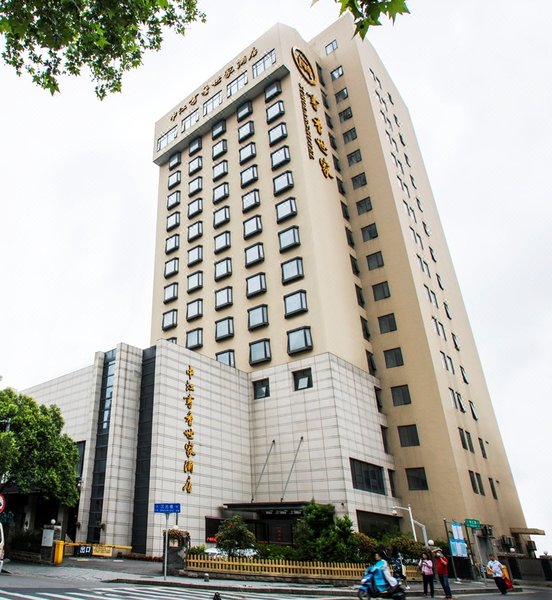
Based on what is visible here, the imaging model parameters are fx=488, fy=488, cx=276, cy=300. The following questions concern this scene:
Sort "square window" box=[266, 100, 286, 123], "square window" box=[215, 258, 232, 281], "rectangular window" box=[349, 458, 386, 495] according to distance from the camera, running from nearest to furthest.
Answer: "rectangular window" box=[349, 458, 386, 495] → "square window" box=[215, 258, 232, 281] → "square window" box=[266, 100, 286, 123]

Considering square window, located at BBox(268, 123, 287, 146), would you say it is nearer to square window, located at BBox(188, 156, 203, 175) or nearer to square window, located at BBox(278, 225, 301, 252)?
square window, located at BBox(188, 156, 203, 175)

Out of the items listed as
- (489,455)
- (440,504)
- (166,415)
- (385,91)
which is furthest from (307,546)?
(385,91)

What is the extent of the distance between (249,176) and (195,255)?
11007 millimetres

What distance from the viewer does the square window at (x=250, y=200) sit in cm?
5347

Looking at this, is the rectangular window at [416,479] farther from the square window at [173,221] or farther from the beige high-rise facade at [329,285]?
the square window at [173,221]

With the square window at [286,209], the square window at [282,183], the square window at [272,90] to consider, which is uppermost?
the square window at [272,90]

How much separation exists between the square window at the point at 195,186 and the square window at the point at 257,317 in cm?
2138

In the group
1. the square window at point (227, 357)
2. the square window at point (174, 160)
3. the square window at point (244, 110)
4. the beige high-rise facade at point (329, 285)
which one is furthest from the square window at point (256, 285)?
the square window at point (174, 160)

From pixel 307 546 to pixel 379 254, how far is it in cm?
3300

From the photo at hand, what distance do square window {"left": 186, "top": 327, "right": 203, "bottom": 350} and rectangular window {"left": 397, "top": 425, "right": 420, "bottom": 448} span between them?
21.6m

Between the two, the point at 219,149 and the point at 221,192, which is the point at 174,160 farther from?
the point at 221,192

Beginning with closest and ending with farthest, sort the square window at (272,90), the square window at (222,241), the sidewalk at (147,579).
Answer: the sidewalk at (147,579) < the square window at (222,241) < the square window at (272,90)

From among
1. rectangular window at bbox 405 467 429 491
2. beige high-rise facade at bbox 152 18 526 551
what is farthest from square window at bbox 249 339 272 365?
rectangular window at bbox 405 467 429 491

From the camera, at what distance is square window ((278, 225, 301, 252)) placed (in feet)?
157
